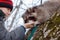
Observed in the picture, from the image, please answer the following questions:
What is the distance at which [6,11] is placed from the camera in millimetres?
2279

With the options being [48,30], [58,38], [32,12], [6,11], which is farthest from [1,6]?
[58,38]

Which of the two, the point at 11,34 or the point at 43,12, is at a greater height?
the point at 43,12

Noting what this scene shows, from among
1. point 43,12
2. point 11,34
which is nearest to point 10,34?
point 11,34

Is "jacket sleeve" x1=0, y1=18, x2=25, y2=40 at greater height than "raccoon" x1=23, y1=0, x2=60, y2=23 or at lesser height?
lesser

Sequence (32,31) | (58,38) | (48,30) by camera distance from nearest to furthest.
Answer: (58,38) < (48,30) < (32,31)

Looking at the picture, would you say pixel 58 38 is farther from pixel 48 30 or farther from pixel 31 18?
pixel 31 18

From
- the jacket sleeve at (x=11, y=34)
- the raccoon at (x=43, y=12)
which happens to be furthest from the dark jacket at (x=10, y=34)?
the raccoon at (x=43, y=12)

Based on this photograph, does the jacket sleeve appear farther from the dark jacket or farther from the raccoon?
the raccoon

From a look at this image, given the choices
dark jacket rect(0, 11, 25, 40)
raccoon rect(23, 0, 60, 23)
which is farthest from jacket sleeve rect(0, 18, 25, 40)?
raccoon rect(23, 0, 60, 23)

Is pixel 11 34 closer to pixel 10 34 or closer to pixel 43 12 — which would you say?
pixel 10 34

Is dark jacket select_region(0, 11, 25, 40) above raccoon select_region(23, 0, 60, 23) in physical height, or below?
below

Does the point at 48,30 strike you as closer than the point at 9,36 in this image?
Yes

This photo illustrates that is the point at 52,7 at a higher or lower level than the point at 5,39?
higher

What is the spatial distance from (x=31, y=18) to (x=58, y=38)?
628 millimetres
